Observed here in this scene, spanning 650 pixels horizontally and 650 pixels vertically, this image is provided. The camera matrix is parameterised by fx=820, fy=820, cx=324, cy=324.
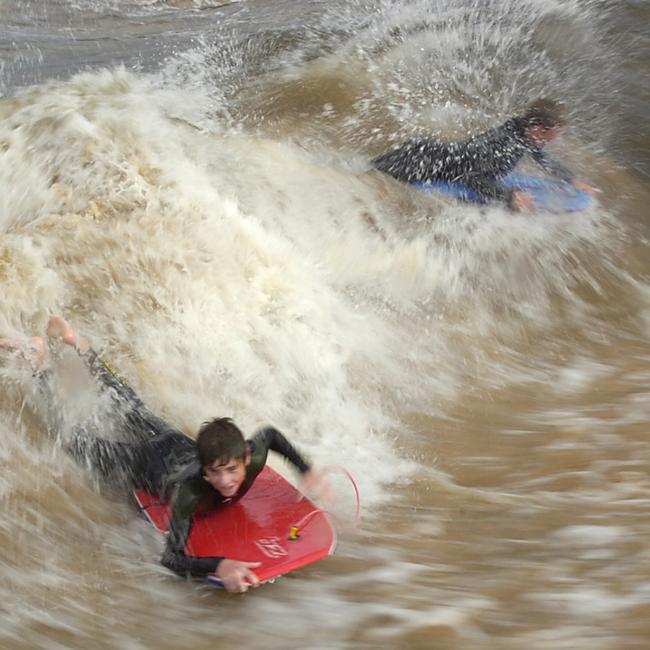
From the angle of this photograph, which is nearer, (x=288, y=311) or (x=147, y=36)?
(x=288, y=311)

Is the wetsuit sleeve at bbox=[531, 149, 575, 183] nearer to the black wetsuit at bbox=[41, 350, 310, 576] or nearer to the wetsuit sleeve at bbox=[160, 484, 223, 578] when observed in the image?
the black wetsuit at bbox=[41, 350, 310, 576]

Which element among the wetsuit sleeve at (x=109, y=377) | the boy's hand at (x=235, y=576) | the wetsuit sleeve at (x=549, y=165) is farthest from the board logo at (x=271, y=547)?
the wetsuit sleeve at (x=549, y=165)

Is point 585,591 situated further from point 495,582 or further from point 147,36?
point 147,36

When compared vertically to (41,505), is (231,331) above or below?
above

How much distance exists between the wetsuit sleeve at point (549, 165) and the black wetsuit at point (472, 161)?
0.12 feet

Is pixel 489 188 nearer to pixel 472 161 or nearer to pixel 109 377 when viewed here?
pixel 472 161

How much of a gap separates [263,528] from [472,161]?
4058 millimetres

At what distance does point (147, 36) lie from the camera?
9305mm

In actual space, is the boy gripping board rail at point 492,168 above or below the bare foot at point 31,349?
above

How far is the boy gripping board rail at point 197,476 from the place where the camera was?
2.73 metres

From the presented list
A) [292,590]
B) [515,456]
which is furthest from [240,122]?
[292,590]

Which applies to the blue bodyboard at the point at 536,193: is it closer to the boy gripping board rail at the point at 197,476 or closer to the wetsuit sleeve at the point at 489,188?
the wetsuit sleeve at the point at 489,188

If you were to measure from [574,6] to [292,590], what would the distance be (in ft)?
27.4

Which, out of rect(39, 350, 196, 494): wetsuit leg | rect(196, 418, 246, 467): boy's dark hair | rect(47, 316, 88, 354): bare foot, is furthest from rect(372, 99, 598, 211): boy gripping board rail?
rect(196, 418, 246, 467): boy's dark hair
